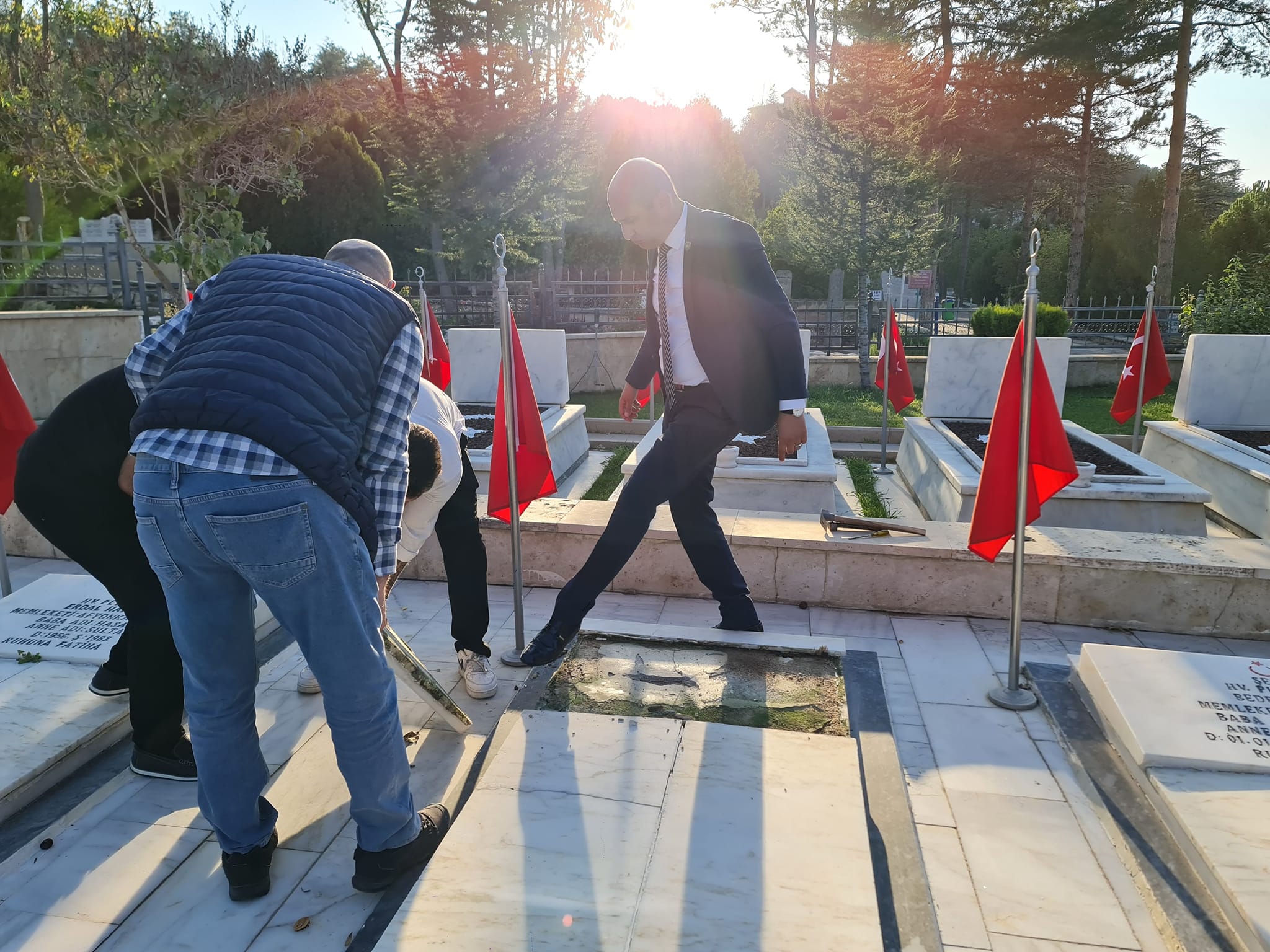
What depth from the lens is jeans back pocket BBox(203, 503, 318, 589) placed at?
185 centimetres

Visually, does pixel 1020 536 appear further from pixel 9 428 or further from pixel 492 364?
pixel 492 364

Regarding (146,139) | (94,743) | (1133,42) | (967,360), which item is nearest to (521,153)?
(146,139)

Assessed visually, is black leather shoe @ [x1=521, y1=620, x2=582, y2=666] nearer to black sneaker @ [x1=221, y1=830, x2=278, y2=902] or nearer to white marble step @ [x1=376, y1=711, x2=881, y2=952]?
white marble step @ [x1=376, y1=711, x2=881, y2=952]

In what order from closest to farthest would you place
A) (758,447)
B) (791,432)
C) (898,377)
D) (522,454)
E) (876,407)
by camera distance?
(791,432) < (522,454) < (758,447) < (898,377) < (876,407)

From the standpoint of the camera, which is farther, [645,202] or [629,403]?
[629,403]

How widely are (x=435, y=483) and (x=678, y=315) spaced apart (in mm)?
1313

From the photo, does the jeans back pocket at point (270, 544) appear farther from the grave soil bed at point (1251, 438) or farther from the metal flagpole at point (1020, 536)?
the grave soil bed at point (1251, 438)

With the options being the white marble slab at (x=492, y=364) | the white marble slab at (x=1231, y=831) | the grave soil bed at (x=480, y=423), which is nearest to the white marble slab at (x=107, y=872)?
the white marble slab at (x=1231, y=831)

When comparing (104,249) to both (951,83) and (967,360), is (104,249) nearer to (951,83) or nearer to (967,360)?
(967,360)

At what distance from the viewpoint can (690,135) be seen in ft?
118

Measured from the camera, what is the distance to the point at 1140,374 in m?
8.35

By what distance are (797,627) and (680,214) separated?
2.12m

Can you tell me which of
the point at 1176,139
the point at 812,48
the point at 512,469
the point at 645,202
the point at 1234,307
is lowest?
the point at 512,469

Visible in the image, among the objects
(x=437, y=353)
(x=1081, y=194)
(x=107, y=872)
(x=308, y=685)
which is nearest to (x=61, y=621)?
(x=308, y=685)
